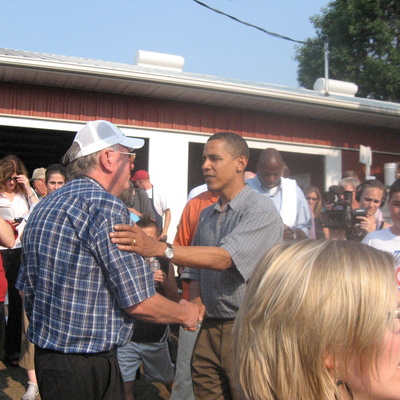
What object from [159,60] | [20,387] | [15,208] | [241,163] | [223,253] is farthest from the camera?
[159,60]

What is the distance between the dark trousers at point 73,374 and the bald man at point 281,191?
3.14 metres

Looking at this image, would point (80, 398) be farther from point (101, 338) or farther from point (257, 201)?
point (257, 201)

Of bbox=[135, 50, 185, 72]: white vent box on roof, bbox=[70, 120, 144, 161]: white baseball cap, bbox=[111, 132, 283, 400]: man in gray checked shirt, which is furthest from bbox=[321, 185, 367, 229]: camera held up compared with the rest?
bbox=[135, 50, 185, 72]: white vent box on roof

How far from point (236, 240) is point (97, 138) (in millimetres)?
998

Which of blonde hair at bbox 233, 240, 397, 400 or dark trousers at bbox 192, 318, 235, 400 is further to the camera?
dark trousers at bbox 192, 318, 235, 400

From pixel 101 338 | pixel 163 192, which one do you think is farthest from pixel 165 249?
pixel 163 192

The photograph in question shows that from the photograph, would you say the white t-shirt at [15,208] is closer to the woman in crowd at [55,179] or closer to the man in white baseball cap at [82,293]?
the woman in crowd at [55,179]

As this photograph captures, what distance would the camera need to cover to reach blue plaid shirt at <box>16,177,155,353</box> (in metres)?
2.49

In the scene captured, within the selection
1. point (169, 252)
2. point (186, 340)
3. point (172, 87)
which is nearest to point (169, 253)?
point (169, 252)

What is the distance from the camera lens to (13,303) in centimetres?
586

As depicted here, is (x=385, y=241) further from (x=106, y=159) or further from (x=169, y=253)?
(x=106, y=159)

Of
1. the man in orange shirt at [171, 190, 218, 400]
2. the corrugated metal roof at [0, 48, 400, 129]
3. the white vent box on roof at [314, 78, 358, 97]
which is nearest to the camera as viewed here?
the man in orange shirt at [171, 190, 218, 400]

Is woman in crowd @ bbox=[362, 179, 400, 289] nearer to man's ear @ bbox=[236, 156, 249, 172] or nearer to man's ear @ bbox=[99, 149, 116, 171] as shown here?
man's ear @ bbox=[236, 156, 249, 172]

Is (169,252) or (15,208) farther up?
(15,208)
